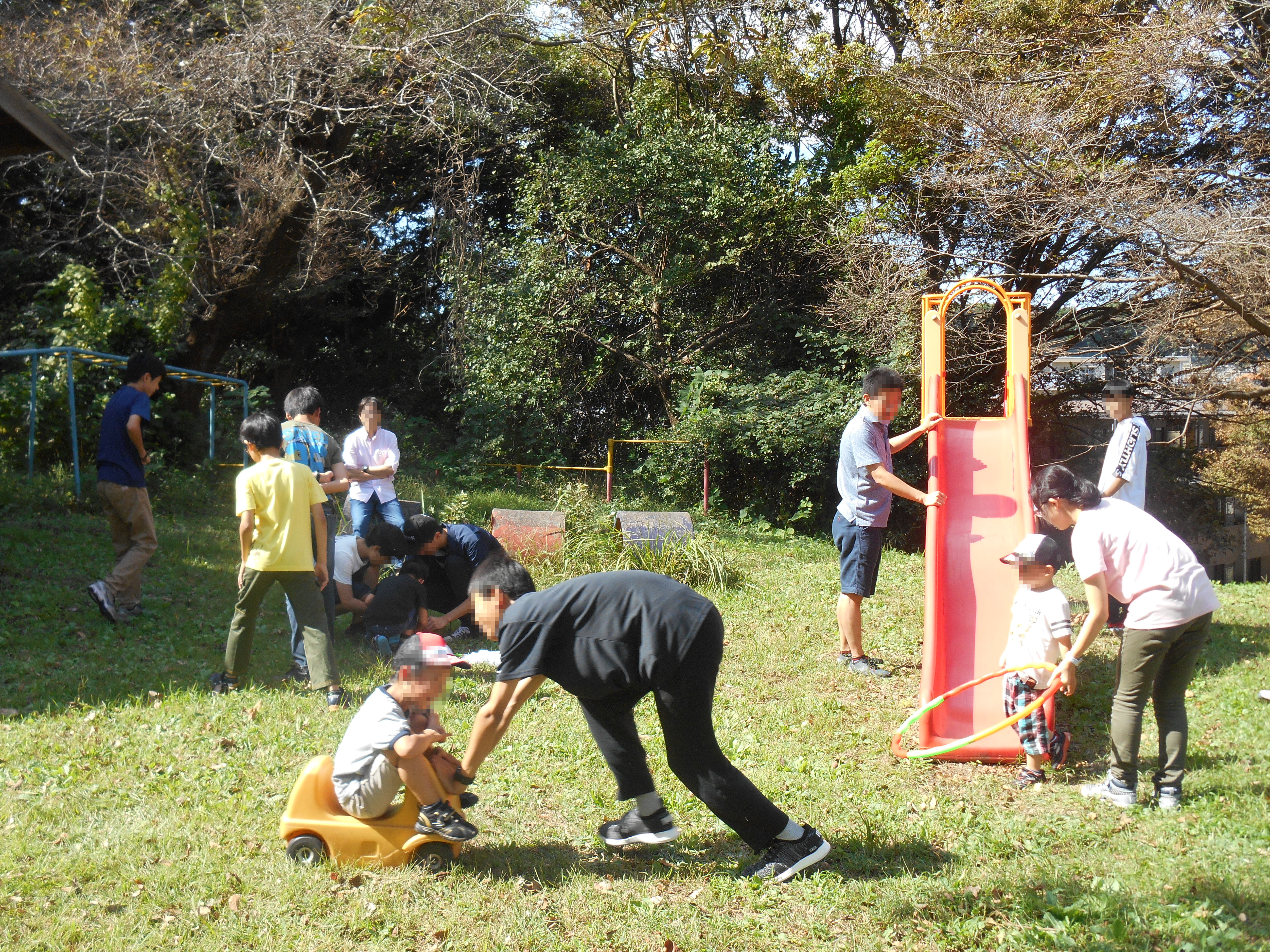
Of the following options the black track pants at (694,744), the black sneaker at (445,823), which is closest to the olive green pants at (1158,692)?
the black track pants at (694,744)

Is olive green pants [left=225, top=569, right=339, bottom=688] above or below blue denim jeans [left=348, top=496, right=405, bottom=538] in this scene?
below

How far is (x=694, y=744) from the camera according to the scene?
11.3 ft

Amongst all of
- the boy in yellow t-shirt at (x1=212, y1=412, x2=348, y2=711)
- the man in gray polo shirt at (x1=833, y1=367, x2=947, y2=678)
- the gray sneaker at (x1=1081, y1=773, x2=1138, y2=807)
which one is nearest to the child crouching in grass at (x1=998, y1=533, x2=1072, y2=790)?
the gray sneaker at (x1=1081, y1=773, x2=1138, y2=807)

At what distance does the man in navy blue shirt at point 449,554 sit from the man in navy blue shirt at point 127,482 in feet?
6.80

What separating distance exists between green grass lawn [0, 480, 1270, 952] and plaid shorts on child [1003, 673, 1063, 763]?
177mm

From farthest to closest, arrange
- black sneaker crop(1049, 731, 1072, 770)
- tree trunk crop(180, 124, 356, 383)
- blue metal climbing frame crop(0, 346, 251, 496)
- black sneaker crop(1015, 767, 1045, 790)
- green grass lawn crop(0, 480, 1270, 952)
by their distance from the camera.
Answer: tree trunk crop(180, 124, 356, 383) → blue metal climbing frame crop(0, 346, 251, 496) → black sneaker crop(1049, 731, 1072, 770) → black sneaker crop(1015, 767, 1045, 790) → green grass lawn crop(0, 480, 1270, 952)

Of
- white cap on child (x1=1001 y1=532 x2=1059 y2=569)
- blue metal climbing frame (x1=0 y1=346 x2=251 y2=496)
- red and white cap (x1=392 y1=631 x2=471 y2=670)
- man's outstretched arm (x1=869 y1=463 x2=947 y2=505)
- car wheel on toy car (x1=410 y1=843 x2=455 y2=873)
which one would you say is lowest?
car wheel on toy car (x1=410 y1=843 x2=455 y2=873)

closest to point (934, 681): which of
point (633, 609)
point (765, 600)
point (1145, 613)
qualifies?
point (1145, 613)

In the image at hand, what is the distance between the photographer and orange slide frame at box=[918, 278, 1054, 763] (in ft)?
17.4

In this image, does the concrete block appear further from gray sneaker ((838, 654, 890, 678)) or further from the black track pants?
the black track pants

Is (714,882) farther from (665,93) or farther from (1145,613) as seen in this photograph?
(665,93)

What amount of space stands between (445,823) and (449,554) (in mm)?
3327

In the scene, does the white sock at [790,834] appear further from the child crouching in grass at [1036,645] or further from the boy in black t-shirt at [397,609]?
the boy in black t-shirt at [397,609]

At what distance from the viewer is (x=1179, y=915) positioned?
3266 millimetres
